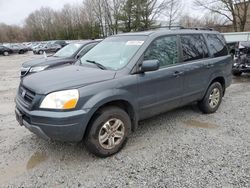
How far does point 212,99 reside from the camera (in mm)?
5121

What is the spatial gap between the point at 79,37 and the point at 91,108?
57.2 meters

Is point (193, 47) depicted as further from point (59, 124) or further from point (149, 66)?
point (59, 124)

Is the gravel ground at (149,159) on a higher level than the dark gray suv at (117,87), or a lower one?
lower

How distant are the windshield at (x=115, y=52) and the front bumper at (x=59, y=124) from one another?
3.37 ft

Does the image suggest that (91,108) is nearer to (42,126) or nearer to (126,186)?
(42,126)

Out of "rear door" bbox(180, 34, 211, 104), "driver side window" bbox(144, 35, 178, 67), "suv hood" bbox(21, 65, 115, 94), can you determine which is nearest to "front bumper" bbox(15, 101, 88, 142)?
"suv hood" bbox(21, 65, 115, 94)

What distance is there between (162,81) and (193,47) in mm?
1211

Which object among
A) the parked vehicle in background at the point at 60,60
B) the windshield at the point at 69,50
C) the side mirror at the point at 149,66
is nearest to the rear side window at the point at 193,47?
the side mirror at the point at 149,66

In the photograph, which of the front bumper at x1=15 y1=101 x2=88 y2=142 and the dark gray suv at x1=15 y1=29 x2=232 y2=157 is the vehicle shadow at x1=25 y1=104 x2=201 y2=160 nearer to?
the dark gray suv at x1=15 y1=29 x2=232 y2=157

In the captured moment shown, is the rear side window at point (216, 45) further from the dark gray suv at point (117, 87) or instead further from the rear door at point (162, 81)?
the rear door at point (162, 81)

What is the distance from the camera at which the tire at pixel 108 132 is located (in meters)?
3.21

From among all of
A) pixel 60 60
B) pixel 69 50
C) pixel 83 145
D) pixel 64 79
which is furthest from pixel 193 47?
pixel 69 50

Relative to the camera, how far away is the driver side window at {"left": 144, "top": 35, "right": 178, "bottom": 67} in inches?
150

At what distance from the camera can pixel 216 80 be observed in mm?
5188
